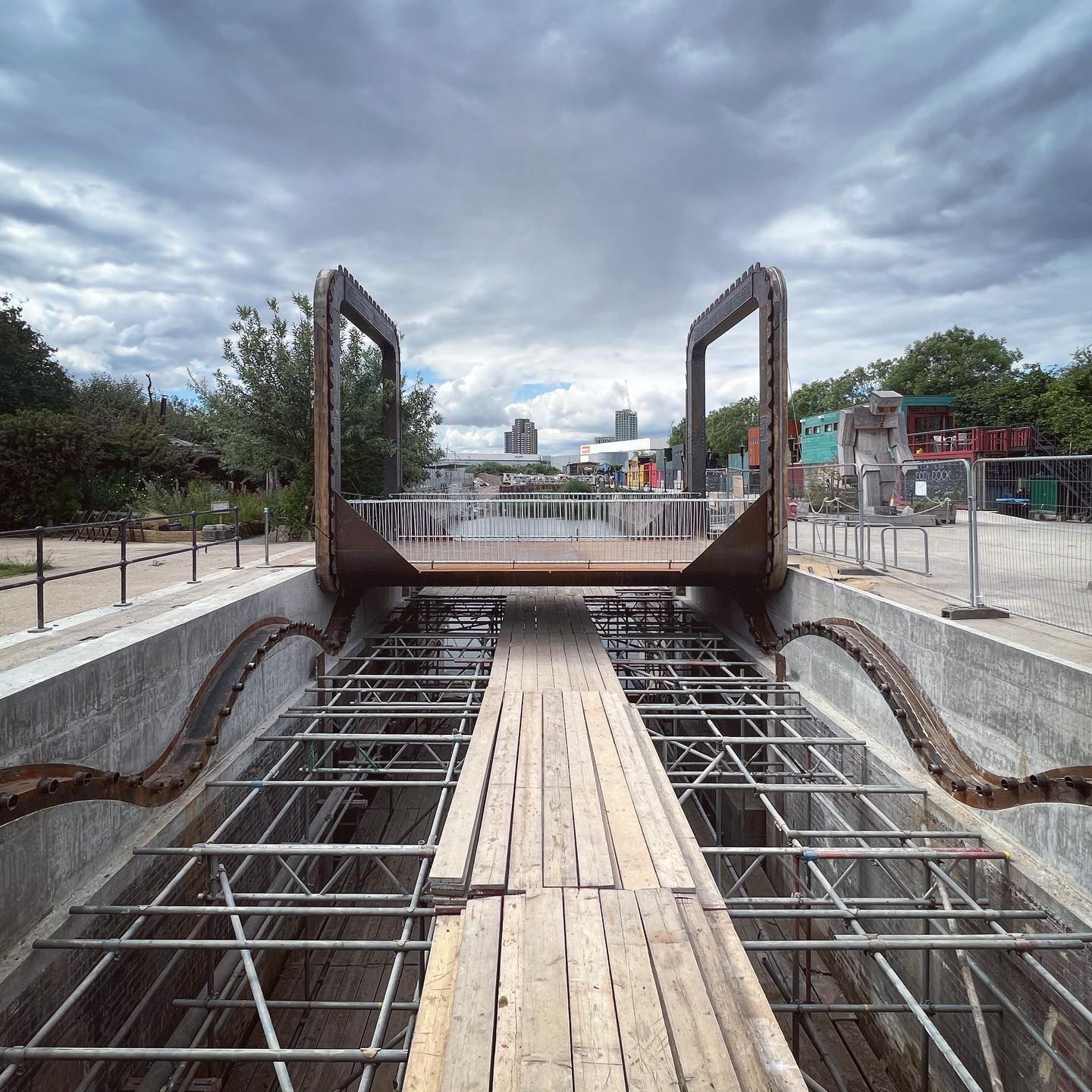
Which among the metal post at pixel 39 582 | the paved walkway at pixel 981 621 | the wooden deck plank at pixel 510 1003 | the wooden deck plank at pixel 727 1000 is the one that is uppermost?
the metal post at pixel 39 582

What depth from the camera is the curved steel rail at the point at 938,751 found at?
5145 mm

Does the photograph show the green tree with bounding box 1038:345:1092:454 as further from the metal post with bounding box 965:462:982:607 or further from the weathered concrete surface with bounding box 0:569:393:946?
the weathered concrete surface with bounding box 0:569:393:946

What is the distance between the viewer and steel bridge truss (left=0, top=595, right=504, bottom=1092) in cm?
446

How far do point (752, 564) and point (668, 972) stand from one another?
8373mm

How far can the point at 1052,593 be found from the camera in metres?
8.06

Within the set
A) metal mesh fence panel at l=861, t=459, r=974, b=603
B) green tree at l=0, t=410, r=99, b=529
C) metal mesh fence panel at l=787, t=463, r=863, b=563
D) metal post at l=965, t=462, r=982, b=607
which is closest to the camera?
metal post at l=965, t=462, r=982, b=607

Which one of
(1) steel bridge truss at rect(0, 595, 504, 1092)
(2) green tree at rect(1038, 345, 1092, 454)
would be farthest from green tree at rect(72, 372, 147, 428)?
(2) green tree at rect(1038, 345, 1092, 454)

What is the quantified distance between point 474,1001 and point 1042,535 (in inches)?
306

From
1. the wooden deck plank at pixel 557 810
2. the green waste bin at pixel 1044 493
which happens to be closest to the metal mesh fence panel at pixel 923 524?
the green waste bin at pixel 1044 493

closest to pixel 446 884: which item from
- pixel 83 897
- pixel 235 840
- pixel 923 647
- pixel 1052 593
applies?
pixel 83 897

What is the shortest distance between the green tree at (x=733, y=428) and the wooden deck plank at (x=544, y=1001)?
250ft

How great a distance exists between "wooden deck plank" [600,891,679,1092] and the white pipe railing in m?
7.99

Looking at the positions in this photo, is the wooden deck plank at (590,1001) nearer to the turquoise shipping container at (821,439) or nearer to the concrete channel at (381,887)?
the concrete channel at (381,887)

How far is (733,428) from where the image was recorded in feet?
270
